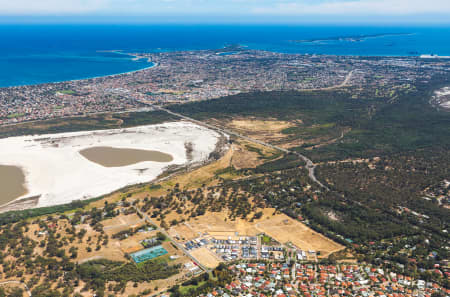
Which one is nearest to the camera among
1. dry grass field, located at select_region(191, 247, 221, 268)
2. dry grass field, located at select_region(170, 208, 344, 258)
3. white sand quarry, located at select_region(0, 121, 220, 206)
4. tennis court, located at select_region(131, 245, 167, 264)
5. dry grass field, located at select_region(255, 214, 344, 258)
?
dry grass field, located at select_region(191, 247, 221, 268)

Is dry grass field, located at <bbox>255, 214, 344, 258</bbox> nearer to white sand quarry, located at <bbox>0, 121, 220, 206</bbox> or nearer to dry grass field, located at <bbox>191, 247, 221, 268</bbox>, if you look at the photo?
dry grass field, located at <bbox>191, 247, 221, 268</bbox>

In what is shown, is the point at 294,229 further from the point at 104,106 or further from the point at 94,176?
the point at 104,106

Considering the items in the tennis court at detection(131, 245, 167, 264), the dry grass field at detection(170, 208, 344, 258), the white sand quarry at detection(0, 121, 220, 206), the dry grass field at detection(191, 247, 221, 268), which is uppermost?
the white sand quarry at detection(0, 121, 220, 206)

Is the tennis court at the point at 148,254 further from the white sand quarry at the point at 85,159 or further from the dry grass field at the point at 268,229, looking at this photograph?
the white sand quarry at the point at 85,159

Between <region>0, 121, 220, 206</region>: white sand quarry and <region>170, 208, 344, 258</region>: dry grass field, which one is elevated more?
<region>0, 121, 220, 206</region>: white sand quarry

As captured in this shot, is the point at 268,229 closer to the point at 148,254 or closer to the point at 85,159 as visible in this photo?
the point at 148,254

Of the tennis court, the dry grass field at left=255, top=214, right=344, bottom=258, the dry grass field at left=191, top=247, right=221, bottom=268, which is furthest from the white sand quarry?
the dry grass field at left=255, top=214, right=344, bottom=258

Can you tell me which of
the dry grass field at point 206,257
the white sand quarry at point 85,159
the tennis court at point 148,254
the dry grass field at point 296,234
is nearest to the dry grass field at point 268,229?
the dry grass field at point 296,234

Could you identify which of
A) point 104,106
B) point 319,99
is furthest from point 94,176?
point 319,99
